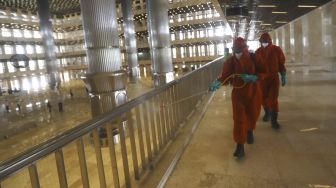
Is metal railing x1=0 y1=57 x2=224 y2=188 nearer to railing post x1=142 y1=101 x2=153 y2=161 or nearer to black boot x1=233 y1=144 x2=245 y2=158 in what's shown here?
railing post x1=142 y1=101 x2=153 y2=161

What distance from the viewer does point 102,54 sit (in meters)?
6.93

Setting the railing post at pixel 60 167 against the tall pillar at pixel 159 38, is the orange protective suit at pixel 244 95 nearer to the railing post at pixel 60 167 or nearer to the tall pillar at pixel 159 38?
the railing post at pixel 60 167

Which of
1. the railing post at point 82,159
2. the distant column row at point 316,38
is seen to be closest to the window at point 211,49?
the distant column row at point 316,38

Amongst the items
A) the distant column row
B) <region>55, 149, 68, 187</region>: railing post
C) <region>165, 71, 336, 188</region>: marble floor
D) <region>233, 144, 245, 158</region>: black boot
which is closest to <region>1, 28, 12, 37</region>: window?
the distant column row

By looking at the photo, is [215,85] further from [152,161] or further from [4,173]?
[4,173]

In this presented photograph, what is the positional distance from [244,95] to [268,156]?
35.8 inches

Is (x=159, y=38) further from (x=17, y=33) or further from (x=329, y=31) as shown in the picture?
(x=17, y=33)

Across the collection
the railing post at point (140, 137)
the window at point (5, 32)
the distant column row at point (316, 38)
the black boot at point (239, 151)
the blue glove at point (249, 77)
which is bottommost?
the black boot at point (239, 151)

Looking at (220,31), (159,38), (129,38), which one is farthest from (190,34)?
(159,38)

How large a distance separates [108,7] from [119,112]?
4849 millimetres

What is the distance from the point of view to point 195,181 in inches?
122

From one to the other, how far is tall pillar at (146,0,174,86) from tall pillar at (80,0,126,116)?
3.87 metres

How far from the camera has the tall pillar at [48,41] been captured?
A: 29.4m

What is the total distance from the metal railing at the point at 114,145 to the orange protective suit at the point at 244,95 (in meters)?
1.03
